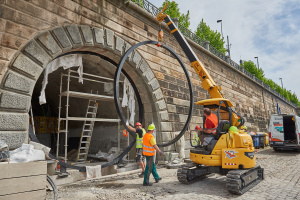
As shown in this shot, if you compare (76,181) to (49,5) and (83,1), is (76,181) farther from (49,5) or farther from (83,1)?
(83,1)

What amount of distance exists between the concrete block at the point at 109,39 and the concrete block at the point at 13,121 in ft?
11.0

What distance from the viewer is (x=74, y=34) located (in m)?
5.96

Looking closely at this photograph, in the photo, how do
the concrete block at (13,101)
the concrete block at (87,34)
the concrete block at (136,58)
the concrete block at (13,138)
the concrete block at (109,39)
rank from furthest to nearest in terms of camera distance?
the concrete block at (136,58), the concrete block at (109,39), the concrete block at (87,34), the concrete block at (13,101), the concrete block at (13,138)

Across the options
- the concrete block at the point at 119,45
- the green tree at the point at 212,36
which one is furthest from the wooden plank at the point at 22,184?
the green tree at the point at 212,36

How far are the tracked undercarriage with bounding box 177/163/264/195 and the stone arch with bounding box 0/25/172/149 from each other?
392 cm

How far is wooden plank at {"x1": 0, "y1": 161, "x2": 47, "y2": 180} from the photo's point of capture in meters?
3.14

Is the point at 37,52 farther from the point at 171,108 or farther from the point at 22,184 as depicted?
the point at 171,108

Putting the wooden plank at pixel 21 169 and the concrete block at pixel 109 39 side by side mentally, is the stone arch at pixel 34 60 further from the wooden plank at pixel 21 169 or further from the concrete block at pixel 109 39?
the wooden plank at pixel 21 169

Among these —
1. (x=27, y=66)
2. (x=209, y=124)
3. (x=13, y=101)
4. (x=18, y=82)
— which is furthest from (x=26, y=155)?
(x=209, y=124)

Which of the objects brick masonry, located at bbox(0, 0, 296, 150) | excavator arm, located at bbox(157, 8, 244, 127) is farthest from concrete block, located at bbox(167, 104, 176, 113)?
excavator arm, located at bbox(157, 8, 244, 127)

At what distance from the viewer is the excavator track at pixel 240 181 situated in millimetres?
4457

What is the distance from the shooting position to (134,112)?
Answer: 8453 mm

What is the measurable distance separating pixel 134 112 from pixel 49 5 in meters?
4.63

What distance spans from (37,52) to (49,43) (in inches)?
16.6
